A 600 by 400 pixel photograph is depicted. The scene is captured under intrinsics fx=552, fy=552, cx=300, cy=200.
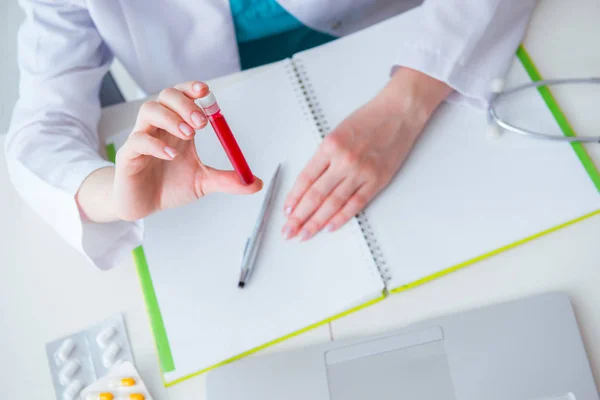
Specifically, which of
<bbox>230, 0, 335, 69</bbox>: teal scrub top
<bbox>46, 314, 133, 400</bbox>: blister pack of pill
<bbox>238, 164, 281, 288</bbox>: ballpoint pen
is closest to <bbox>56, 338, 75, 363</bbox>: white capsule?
<bbox>46, 314, 133, 400</bbox>: blister pack of pill

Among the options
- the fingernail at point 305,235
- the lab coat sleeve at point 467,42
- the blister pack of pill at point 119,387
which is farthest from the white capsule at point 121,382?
the lab coat sleeve at point 467,42

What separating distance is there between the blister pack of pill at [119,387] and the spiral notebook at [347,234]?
0.03 metres

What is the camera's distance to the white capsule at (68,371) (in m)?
0.65

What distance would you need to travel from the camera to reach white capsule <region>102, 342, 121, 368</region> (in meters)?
0.65

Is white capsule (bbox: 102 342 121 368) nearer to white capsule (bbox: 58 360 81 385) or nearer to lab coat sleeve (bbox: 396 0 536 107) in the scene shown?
white capsule (bbox: 58 360 81 385)

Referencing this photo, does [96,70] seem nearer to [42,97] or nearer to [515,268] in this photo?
[42,97]

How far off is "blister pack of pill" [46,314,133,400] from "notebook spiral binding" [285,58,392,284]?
1.03 feet

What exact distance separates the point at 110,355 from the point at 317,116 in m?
0.40

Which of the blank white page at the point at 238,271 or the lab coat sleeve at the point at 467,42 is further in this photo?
the lab coat sleeve at the point at 467,42

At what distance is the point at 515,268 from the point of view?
621 millimetres

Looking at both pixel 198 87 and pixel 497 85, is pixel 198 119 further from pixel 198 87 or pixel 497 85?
pixel 497 85

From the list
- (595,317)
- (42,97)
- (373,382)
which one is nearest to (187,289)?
(373,382)

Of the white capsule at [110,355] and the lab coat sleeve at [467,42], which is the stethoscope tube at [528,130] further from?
the white capsule at [110,355]

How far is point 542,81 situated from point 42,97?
0.67m
